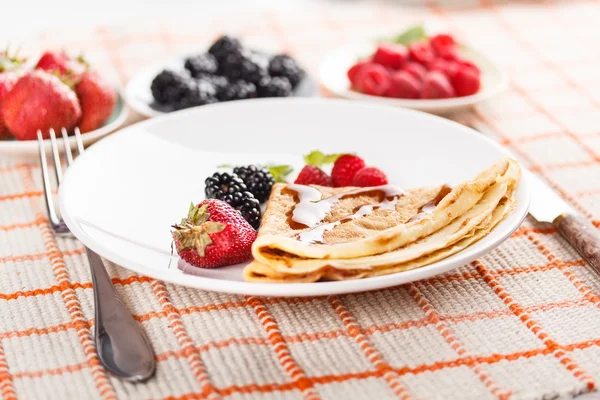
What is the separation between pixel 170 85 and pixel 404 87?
0.60 meters

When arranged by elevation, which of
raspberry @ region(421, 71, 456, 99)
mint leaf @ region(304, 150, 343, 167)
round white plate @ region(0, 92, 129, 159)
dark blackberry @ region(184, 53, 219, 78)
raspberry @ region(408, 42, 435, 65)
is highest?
raspberry @ region(408, 42, 435, 65)

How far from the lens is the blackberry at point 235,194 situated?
1.34 meters

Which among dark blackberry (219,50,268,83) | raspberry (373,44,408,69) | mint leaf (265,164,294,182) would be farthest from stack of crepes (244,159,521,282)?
raspberry (373,44,408,69)

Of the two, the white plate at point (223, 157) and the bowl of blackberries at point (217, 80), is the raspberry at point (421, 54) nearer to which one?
the bowl of blackberries at point (217, 80)

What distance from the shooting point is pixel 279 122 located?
171cm

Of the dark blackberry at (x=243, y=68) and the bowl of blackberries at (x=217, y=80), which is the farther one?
the dark blackberry at (x=243, y=68)

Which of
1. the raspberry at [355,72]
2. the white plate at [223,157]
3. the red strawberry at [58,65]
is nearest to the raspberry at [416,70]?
the raspberry at [355,72]

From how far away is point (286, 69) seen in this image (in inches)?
79.5

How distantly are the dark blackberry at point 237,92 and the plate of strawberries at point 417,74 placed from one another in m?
0.23

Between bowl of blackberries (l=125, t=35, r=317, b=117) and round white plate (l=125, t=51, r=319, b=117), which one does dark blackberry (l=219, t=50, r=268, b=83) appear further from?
round white plate (l=125, t=51, r=319, b=117)

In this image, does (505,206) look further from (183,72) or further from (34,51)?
(34,51)

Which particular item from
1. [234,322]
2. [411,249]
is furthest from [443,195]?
[234,322]

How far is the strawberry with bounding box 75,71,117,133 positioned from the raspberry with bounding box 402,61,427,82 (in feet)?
2.56

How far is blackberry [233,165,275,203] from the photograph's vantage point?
1.44m
